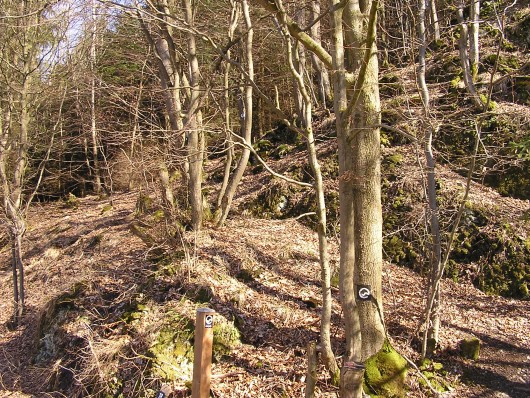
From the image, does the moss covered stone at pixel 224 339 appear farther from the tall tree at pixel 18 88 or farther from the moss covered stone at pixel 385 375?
the tall tree at pixel 18 88

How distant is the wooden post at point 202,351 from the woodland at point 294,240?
103 cm

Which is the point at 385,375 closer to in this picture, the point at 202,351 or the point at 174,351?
the point at 202,351

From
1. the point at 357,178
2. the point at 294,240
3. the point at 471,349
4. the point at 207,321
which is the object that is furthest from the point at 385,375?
the point at 294,240

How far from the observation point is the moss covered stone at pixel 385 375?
5.78 m

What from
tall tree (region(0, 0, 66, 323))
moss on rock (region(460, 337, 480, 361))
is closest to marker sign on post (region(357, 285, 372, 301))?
moss on rock (region(460, 337, 480, 361))

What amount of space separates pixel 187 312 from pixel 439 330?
3.80 meters

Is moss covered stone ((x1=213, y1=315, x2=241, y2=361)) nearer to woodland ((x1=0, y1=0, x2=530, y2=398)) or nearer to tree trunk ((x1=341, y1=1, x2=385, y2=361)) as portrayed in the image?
woodland ((x1=0, y1=0, x2=530, y2=398))

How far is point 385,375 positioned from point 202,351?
8.32ft

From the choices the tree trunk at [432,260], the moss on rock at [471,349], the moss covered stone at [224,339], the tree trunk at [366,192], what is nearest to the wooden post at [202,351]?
the moss covered stone at [224,339]

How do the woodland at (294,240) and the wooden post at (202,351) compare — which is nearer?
the wooden post at (202,351)

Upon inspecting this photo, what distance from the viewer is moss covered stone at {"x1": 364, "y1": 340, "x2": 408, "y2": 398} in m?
5.78

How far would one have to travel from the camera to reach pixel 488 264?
27.3 feet

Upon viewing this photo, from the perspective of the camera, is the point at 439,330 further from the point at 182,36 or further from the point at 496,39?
the point at 496,39

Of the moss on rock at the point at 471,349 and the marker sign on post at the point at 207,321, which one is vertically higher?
the marker sign on post at the point at 207,321
